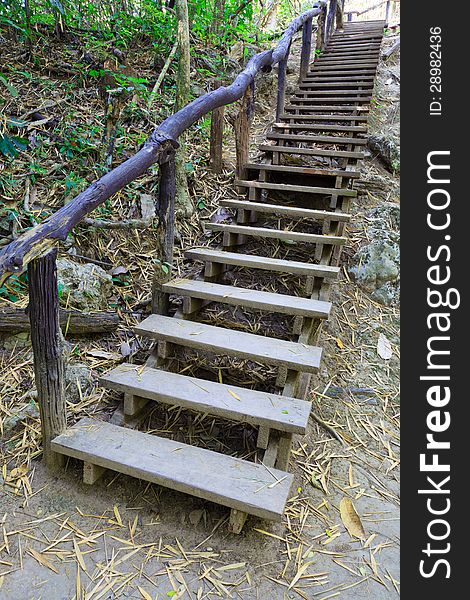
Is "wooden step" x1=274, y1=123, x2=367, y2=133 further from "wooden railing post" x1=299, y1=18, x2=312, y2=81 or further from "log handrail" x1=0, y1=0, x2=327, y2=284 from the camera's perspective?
"wooden railing post" x1=299, y1=18, x2=312, y2=81

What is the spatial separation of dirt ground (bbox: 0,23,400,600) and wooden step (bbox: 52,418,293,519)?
18 cm

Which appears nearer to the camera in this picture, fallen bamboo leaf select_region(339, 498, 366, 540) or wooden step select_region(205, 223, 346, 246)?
fallen bamboo leaf select_region(339, 498, 366, 540)

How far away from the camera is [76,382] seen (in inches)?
89.8

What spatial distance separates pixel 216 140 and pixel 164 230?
1636 mm

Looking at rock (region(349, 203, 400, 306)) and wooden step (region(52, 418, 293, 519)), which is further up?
rock (region(349, 203, 400, 306))

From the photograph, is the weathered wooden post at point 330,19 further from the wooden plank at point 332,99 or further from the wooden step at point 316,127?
the wooden step at point 316,127

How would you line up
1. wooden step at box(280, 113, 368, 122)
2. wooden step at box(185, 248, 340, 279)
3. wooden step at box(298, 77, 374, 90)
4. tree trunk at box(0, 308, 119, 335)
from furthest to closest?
wooden step at box(298, 77, 374, 90) → wooden step at box(280, 113, 368, 122) → wooden step at box(185, 248, 340, 279) → tree trunk at box(0, 308, 119, 335)

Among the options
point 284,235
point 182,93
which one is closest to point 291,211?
point 284,235

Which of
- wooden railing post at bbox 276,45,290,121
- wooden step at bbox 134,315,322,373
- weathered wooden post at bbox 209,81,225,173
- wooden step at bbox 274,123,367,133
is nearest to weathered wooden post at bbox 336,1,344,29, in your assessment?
wooden railing post at bbox 276,45,290,121

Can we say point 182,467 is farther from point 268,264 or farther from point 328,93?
point 328,93

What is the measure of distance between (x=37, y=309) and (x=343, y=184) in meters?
2.77

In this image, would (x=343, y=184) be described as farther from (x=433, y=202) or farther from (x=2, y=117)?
(x=2, y=117)

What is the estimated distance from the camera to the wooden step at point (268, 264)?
2705 mm

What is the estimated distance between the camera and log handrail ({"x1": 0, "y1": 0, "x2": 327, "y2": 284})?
1.54 meters
